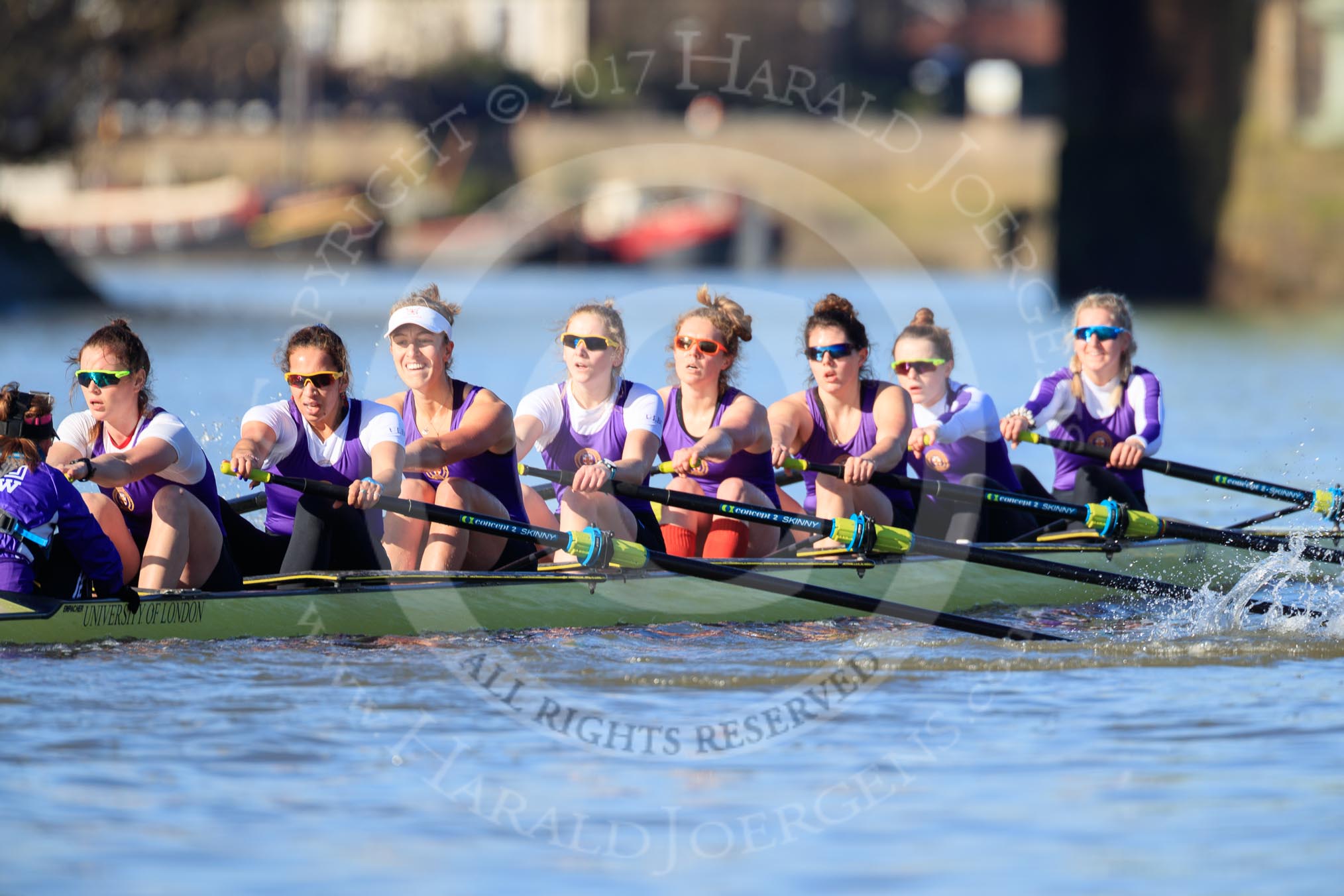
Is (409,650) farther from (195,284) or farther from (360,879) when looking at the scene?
(195,284)

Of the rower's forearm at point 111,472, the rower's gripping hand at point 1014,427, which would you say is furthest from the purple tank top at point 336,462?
the rower's gripping hand at point 1014,427

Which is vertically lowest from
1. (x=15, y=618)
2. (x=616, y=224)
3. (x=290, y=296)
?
(x=15, y=618)

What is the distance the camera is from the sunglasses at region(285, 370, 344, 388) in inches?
305

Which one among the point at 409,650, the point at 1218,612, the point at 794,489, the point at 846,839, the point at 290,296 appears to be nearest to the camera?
the point at 846,839

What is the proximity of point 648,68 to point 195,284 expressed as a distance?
18564mm

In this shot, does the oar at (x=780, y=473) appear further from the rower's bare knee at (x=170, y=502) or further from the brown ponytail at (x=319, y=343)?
the rower's bare knee at (x=170, y=502)

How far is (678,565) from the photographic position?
813 cm

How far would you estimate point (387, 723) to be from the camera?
6.80 meters

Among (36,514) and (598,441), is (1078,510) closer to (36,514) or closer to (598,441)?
(598,441)

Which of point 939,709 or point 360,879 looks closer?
point 360,879

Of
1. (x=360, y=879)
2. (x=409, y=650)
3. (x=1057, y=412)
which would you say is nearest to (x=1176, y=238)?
(x=1057, y=412)

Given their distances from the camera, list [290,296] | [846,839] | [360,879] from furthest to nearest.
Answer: [290,296] → [846,839] → [360,879]

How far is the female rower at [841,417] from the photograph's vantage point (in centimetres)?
929

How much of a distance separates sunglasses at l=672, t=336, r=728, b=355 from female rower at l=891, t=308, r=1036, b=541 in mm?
1403
